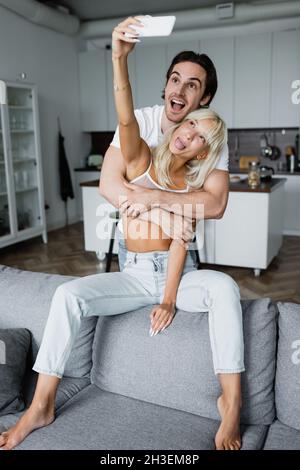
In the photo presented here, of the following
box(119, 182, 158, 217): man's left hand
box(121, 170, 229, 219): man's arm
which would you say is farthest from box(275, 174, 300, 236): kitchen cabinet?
box(119, 182, 158, 217): man's left hand

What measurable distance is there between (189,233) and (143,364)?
0.47 m

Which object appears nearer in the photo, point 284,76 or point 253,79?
point 284,76

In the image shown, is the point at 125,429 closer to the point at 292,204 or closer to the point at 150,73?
the point at 292,204

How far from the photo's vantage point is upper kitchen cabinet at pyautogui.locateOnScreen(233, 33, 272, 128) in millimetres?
5535

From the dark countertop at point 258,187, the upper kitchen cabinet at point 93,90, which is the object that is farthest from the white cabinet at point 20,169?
the dark countertop at point 258,187

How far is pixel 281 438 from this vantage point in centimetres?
135

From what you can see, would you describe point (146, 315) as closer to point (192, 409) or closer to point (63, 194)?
point (192, 409)

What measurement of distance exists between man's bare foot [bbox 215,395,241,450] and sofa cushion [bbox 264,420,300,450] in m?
0.10

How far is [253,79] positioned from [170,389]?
4955 millimetres

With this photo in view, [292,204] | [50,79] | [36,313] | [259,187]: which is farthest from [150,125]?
[50,79]

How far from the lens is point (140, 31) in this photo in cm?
123

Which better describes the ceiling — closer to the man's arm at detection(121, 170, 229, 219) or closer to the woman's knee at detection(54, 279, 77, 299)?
the man's arm at detection(121, 170, 229, 219)

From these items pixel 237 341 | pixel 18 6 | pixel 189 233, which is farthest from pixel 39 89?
pixel 237 341

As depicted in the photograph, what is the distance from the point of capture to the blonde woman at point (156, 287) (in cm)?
135
